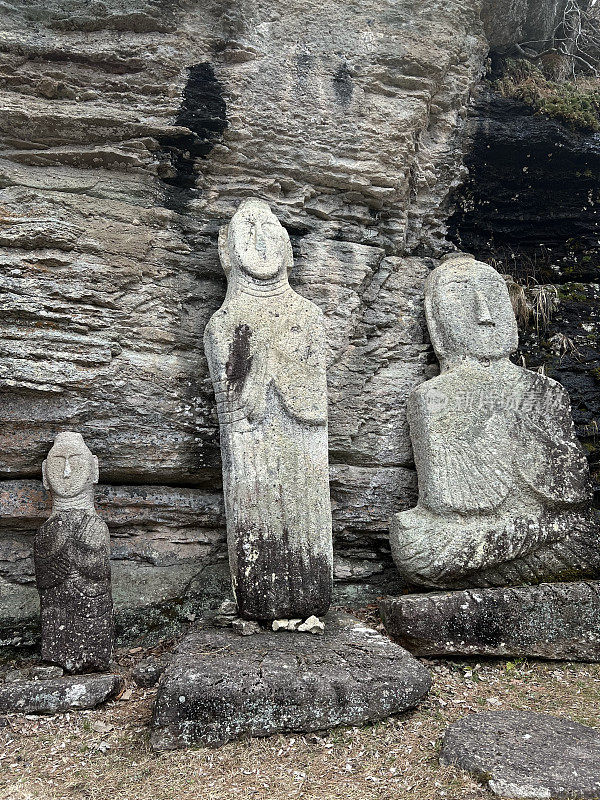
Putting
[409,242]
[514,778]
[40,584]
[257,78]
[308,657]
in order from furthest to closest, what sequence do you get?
[409,242] < [257,78] < [40,584] < [308,657] < [514,778]

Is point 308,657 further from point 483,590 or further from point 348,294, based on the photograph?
point 348,294

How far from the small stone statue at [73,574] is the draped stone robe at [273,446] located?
80cm

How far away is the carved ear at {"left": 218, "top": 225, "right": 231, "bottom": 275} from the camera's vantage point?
4820 millimetres

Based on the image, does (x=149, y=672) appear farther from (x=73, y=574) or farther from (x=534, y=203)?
(x=534, y=203)

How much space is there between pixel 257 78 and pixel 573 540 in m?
4.07

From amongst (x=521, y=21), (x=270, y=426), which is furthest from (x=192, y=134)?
(x=521, y=21)

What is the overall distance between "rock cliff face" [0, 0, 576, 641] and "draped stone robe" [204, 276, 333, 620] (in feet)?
1.45

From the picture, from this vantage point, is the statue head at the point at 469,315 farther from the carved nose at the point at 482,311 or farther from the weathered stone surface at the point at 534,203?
the weathered stone surface at the point at 534,203

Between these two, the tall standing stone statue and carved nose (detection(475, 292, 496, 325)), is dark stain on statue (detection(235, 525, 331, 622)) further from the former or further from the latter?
carved nose (detection(475, 292, 496, 325))

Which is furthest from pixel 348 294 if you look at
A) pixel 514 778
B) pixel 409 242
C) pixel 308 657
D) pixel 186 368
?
pixel 514 778

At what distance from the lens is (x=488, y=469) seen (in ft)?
15.4

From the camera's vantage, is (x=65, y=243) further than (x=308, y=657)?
Yes

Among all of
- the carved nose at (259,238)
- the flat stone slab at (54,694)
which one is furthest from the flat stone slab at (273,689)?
the carved nose at (259,238)

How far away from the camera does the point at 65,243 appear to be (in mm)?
4547
